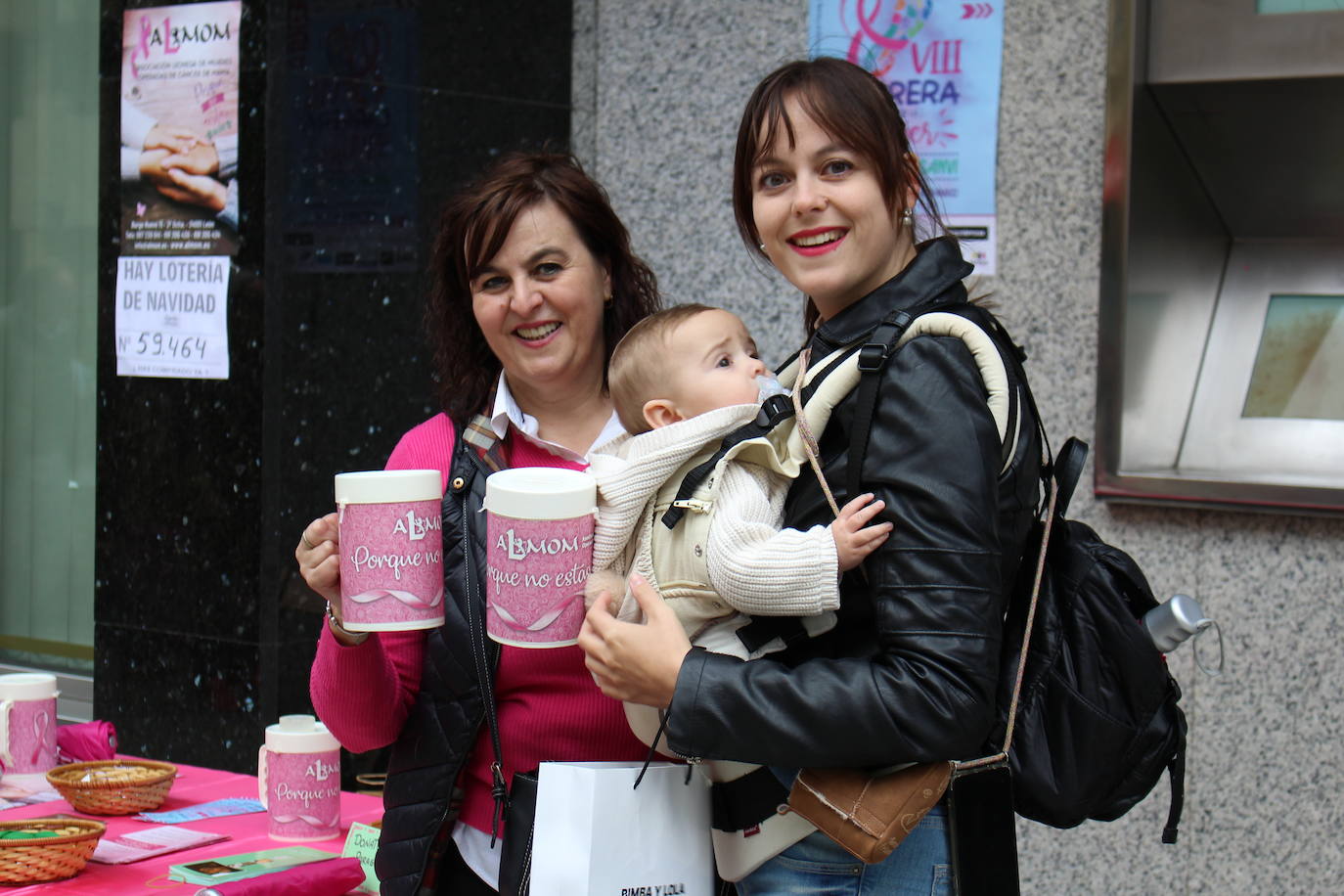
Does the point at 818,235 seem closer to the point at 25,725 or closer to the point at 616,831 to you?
the point at 616,831

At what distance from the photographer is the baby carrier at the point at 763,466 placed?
5.39 feet

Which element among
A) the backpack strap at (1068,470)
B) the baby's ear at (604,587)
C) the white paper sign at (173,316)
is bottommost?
the baby's ear at (604,587)

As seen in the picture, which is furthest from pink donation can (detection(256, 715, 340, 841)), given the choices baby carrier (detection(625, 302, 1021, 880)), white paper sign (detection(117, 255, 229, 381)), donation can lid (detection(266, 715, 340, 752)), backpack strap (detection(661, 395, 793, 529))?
white paper sign (detection(117, 255, 229, 381))

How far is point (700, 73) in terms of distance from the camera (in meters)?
4.23

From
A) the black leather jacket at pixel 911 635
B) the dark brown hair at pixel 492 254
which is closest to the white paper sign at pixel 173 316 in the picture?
the dark brown hair at pixel 492 254

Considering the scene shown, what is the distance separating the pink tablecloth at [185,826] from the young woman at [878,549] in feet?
3.57

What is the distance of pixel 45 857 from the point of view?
2.27 m

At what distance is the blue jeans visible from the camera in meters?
1.71

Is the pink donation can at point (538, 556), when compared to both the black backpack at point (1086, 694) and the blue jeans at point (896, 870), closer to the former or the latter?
the blue jeans at point (896, 870)

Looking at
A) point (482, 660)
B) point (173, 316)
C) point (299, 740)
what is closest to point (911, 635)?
point (482, 660)

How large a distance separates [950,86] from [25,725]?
107 inches

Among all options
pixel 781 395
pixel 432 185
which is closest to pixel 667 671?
pixel 781 395

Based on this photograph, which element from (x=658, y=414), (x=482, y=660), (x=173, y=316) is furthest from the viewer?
(x=173, y=316)

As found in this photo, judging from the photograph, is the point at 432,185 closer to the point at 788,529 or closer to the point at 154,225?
the point at 154,225
